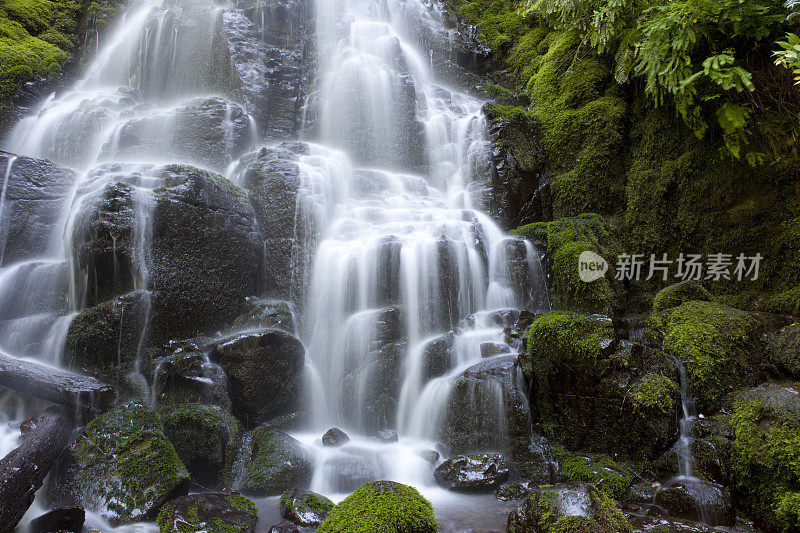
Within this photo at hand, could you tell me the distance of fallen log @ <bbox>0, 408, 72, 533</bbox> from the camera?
396 cm

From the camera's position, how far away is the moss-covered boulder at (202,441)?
5562mm

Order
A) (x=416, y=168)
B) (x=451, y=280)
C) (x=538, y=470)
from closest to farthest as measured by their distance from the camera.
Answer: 1. (x=538, y=470)
2. (x=451, y=280)
3. (x=416, y=168)

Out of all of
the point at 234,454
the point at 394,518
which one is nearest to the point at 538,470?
the point at 394,518

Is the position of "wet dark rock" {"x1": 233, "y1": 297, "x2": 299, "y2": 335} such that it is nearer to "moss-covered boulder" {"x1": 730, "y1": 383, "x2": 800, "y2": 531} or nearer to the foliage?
"moss-covered boulder" {"x1": 730, "y1": 383, "x2": 800, "y2": 531}

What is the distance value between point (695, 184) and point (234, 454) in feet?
27.5

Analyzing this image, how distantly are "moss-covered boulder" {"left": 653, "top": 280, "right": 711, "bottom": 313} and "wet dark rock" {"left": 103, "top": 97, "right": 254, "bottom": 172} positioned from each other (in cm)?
1020

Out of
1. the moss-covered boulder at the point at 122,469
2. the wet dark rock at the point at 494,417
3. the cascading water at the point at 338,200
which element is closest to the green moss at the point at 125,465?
the moss-covered boulder at the point at 122,469

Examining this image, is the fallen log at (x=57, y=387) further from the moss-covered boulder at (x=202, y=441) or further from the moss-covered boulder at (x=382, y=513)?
the moss-covered boulder at (x=382, y=513)

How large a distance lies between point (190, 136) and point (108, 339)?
269 inches

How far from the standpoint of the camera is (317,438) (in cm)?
670

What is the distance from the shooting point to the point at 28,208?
27.5 feet

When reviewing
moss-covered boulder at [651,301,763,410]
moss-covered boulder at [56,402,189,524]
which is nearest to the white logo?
moss-covered boulder at [651,301,763,410]

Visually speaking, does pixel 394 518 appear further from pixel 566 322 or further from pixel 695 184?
pixel 695 184

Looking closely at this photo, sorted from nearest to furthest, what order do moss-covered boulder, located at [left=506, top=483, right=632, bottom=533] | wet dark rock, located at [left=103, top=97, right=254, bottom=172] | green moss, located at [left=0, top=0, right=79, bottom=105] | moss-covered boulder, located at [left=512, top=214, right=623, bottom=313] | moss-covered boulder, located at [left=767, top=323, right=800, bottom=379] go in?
1. moss-covered boulder, located at [left=506, top=483, right=632, bottom=533]
2. moss-covered boulder, located at [left=767, top=323, right=800, bottom=379]
3. moss-covered boulder, located at [left=512, top=214, right=623, bottom=313]
4. wet dark rock, located at [left=103, top=97, right=254, bottom=172]
5. green moss, located at [left=0, top=0, right=79, bottom=105]
